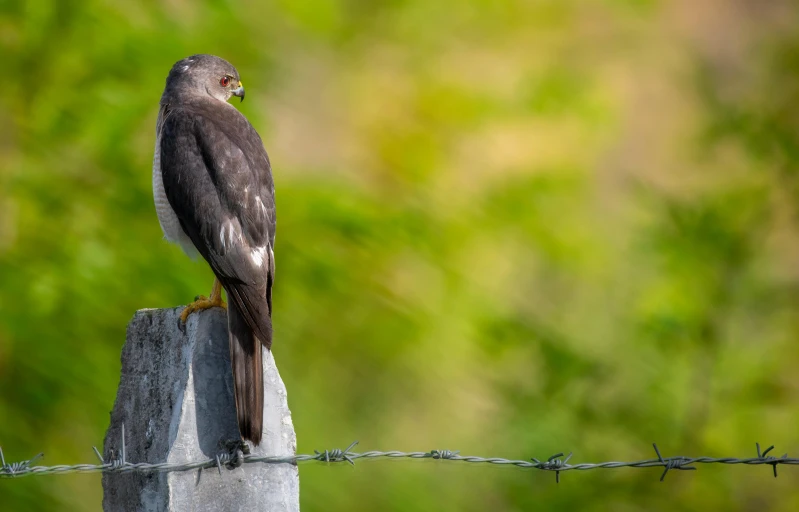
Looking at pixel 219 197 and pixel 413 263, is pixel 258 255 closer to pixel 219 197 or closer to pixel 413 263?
pixel 219 197

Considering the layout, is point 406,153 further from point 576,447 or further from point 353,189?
point 576,447

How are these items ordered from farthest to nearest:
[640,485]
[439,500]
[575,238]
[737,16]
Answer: [737,16] → [575,238] → [439,500] → [640,485]

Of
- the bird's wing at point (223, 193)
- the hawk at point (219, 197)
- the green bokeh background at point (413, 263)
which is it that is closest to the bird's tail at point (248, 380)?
the hawk at point (219, 197)

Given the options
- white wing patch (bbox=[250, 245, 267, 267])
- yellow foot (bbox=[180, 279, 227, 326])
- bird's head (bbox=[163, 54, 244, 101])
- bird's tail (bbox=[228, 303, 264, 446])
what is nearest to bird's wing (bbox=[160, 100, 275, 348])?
white wing patch (bbox=[250, 245, 267, 267])

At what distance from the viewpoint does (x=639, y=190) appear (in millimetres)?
7863

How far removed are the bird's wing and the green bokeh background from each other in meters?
3.00

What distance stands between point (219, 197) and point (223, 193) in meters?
0.02

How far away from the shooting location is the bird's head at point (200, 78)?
454 centimetres

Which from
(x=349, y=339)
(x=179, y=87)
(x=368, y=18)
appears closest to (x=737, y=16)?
(x=368, y=18)

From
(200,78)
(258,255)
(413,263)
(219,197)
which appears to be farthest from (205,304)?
(413,263)

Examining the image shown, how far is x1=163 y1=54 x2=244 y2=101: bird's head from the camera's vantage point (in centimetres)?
454

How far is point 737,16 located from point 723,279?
100ft

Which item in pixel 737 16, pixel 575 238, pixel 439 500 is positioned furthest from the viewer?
pixel 737 16

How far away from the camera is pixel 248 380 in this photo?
2.93 m
